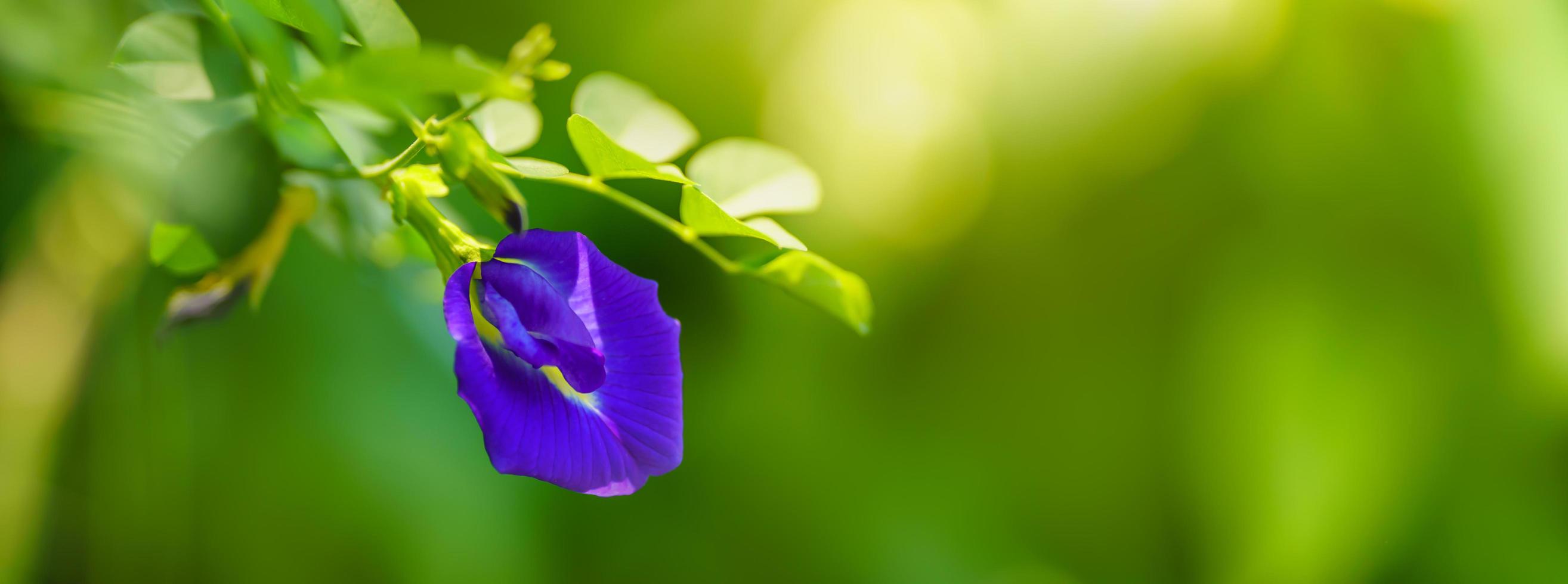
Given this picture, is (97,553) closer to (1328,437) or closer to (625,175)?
(625,175)

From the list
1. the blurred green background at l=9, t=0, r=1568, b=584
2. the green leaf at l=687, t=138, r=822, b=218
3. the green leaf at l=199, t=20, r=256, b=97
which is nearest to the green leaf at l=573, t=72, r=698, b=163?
the green leaf at l=687, t=138, r=822, b=218

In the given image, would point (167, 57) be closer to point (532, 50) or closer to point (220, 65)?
point (220, 65)

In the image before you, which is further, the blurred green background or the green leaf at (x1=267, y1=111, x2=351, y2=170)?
the blurred green background

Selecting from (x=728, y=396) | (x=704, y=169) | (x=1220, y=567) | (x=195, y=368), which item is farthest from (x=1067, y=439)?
(x=195, y=368)

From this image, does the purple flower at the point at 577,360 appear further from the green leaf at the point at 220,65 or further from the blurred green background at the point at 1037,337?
the blurred green background at the point at 1037,337

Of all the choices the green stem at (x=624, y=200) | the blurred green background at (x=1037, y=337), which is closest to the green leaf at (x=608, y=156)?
the green stem at (x=624, y=200)

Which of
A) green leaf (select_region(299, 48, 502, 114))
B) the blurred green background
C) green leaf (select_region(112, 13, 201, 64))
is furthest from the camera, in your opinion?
the blurred green background

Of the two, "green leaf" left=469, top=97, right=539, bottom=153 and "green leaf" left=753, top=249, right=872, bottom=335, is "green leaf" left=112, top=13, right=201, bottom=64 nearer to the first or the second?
"green leaf" left=469, top=97, right=539, bottom=153
